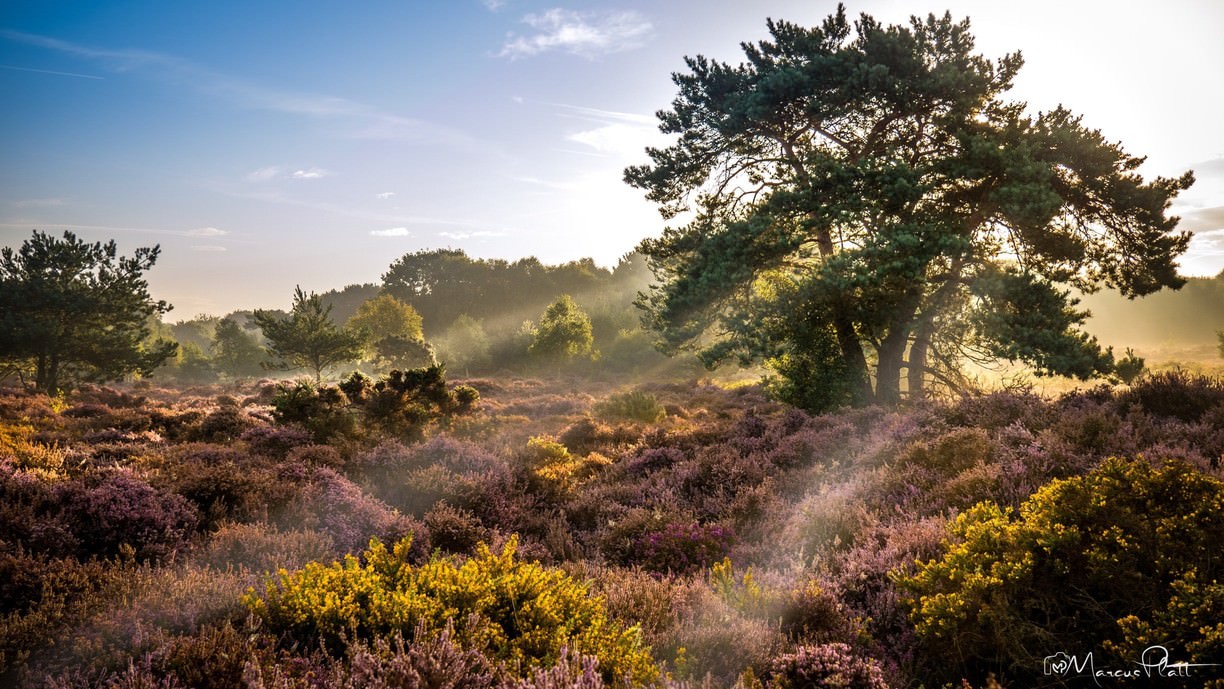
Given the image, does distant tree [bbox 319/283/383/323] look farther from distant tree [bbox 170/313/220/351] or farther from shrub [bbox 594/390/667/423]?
shrub [bbox 594/390/667/423]

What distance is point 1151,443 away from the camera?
18.3ft

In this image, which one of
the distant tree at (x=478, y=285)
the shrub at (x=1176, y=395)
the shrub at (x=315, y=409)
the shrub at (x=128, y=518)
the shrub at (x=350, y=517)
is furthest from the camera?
the distant tree at (x=478, y=285)

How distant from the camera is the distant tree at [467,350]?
1892 inches

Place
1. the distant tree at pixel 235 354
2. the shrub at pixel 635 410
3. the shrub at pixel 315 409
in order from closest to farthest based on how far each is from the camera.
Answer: the shrub at pixel 315 409 < the shrub at pixel 635 410 < the distant tree at pixel 235 354

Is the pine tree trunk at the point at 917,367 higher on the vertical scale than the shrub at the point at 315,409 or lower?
higher

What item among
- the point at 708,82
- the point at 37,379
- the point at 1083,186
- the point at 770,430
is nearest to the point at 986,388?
the point at 1083,186

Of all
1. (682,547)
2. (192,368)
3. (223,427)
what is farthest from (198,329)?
(682,547)

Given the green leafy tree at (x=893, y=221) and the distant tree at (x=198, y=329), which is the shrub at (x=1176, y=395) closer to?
the green leafy tree at (x=893, y=221)

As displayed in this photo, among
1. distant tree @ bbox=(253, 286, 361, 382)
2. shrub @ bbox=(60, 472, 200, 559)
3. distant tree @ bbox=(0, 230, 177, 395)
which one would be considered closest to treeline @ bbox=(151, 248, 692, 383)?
distant tree @ bbox=(253, 286, 361, 382)

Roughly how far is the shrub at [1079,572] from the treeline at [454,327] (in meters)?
19.3

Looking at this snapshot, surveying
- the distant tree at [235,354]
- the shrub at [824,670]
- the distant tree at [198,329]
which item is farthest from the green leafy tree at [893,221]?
the distant tree at [198,329]

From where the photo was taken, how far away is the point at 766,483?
275 inches

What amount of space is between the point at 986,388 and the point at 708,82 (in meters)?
12.2

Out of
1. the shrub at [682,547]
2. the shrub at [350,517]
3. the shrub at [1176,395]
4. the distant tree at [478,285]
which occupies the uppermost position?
the distant tree at [478,285]
